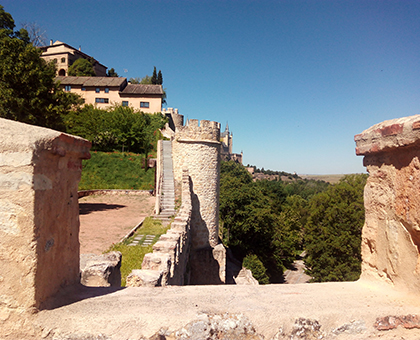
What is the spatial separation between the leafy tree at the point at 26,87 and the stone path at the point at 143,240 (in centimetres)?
1037

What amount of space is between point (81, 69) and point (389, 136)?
5461 centimetres

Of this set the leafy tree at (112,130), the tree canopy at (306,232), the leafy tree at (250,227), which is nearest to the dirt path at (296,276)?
the tree canopy at (306,232)

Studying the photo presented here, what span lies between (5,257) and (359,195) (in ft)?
76.9

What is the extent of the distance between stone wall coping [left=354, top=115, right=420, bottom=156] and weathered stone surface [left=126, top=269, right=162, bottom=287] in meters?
3.34

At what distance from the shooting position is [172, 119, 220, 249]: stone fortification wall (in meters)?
13.4

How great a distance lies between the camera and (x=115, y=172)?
2878 cm

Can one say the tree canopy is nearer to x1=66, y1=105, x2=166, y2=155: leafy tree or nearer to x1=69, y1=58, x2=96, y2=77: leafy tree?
x1=66, y1=105, x2=166, y2=155: leafy tree

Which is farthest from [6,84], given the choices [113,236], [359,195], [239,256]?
[359,195]

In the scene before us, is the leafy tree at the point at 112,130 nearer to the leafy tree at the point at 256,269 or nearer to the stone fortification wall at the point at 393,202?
the leafy tree at the point at 256,269

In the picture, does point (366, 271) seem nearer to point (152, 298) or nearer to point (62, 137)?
point (152, 298)

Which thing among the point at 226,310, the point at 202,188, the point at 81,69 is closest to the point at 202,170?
the point at 202,188

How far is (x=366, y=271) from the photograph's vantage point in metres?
3.07

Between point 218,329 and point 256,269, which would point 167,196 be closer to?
point 256,269

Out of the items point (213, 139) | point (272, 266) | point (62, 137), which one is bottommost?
point (272, 266)
